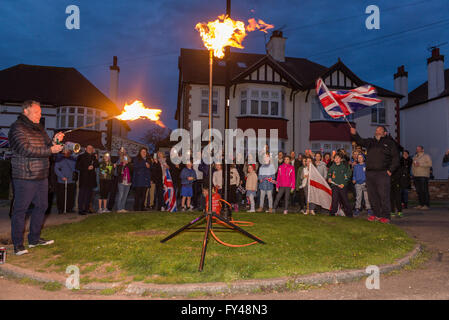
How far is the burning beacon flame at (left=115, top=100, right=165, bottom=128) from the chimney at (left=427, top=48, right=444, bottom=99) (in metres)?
28.4

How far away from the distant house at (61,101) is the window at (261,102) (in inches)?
480

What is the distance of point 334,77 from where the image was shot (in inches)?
973

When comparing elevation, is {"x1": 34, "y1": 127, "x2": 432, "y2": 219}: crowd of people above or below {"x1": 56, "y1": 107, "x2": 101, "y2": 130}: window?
below

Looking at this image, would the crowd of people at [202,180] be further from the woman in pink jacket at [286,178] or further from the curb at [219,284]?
the curb at [219,284]

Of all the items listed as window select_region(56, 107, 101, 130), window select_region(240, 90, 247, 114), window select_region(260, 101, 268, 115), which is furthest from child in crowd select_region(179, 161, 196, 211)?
window select_region(56, 107, 101, 130)

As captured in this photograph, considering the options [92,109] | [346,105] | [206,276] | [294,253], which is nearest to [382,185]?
[346,105]

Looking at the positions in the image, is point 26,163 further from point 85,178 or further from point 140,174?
point 140,174

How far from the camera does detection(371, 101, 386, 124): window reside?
87.0 ft

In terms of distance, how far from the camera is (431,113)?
2917cm

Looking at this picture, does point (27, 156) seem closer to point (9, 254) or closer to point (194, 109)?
point (9, 254)

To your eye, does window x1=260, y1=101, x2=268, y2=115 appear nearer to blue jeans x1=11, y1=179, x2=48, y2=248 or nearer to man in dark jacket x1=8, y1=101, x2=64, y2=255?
man in dark jacket x1=8, y1=101, x2=64, y2=255

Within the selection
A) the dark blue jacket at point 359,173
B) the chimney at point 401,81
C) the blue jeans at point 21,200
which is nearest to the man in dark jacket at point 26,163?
the blue jeans at point 21,200
